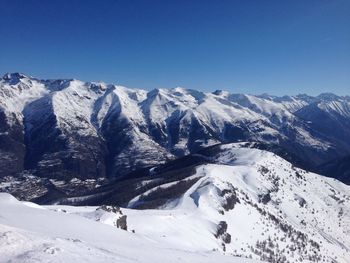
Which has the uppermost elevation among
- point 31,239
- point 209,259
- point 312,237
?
point 31,239

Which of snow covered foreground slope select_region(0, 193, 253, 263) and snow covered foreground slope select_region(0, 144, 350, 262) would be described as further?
snow covered foreground slope select_region(0, 144, 350, 262)

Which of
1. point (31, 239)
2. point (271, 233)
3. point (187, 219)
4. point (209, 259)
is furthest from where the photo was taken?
point (271, 233)

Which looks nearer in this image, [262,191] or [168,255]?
[168,255]

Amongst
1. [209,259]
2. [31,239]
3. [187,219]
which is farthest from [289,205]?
[31,239]

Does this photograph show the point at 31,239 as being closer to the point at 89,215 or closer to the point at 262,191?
the point at 89,215

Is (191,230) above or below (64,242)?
below

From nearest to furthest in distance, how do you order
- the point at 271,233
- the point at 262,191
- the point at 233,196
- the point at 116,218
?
1. the point at 116,218
2. the point at 271,233
3. the point at 233,196
4. the point at 262,191

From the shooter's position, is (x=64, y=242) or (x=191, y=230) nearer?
(x=64, y=242)

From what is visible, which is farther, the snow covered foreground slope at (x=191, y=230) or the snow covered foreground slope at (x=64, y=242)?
the snow covered foreground slope at (x=191, y=230)
